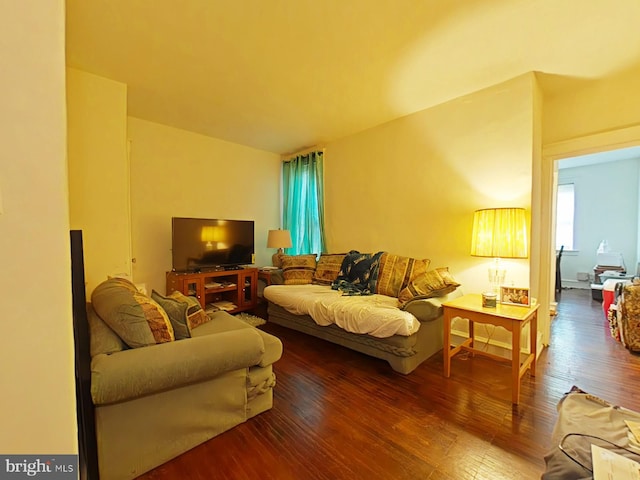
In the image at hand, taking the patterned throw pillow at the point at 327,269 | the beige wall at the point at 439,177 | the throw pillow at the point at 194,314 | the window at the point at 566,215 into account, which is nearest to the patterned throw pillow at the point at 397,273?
the beige wall at the point at 439,177

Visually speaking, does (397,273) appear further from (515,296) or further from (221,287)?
(221,287)

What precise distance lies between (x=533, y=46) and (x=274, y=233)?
356cm

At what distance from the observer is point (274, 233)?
4.43 meters

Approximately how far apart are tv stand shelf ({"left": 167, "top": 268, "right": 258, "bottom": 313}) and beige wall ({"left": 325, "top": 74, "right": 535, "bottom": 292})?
4.78 feet

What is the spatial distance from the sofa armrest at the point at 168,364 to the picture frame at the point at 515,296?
1.99 metres

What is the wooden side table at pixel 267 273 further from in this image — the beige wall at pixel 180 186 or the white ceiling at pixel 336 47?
the white ceiling at pixel 336 47

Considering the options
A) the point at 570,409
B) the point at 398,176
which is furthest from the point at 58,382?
the point at 398,176

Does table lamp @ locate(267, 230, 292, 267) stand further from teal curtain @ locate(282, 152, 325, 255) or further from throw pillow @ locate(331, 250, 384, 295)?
throw pillow @ locate(331, 250, 384, 295)

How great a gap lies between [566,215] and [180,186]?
7.61 m

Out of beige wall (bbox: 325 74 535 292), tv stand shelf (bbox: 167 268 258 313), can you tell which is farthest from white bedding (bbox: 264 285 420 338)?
beige wall (bbox: 325 74 535 292)

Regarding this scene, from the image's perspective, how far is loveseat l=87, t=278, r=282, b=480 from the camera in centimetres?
128

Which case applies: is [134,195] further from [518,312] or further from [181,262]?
[518,312]

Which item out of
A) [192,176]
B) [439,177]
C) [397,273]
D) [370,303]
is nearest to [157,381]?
[370,303]

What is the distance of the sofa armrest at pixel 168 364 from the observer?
1.23 m
